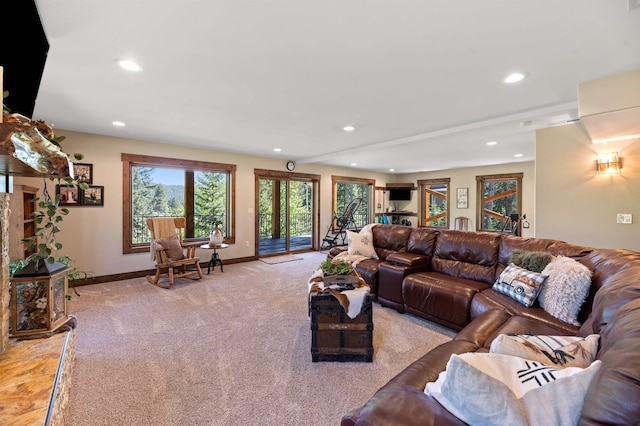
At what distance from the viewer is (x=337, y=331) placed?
2.28 meters

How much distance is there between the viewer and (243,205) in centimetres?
619

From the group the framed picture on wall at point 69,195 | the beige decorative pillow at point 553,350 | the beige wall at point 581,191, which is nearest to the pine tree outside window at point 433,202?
the beige wall at point 581,191

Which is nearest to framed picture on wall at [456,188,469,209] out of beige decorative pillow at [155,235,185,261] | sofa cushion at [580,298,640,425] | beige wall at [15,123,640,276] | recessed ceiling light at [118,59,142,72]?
beige wall at [15,123,640,276]

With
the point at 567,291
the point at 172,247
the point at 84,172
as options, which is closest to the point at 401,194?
the point at 172,247

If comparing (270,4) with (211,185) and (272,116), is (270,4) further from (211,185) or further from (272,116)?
(211,185)

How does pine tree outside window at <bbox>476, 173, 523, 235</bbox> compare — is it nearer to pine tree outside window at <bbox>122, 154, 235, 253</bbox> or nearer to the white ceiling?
the white ceiling

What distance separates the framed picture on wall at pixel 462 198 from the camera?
27.8 ft

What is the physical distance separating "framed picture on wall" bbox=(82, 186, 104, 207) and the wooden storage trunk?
4.26m

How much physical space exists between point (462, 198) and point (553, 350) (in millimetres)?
8286

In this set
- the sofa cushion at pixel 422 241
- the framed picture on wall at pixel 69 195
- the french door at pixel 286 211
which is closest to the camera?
the sofa cushion at pixel 422 241

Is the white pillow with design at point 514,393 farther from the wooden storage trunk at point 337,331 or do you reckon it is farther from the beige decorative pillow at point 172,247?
the beige decorative pillow at point 172,247

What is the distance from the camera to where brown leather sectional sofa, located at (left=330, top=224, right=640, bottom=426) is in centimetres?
73

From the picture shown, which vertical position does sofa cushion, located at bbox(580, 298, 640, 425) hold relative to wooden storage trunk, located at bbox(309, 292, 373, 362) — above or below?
above

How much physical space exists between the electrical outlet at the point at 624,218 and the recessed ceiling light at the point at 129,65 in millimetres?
5178
